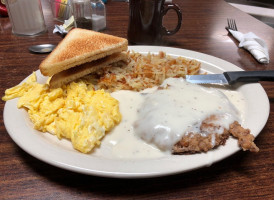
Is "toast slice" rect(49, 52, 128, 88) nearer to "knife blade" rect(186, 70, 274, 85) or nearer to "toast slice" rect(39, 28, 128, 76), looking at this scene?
"toast slice" rect(39, 28, 128, 76)

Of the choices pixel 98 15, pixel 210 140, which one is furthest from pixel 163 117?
pixel 98 15

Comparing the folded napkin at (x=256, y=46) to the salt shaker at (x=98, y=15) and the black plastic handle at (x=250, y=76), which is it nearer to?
the black plastic handle at (x=250, y=76)

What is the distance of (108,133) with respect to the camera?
1.10 m

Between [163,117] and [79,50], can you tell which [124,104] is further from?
[79,50]

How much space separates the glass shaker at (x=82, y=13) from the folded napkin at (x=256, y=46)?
Answer: 1420mm

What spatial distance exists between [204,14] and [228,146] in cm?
236

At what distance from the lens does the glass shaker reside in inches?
82.7

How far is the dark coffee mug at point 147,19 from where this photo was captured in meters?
1.76

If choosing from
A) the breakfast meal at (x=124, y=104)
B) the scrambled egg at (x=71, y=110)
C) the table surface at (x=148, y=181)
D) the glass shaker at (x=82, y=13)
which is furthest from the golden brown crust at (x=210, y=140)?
the glass shaker at (x=82, y=13)

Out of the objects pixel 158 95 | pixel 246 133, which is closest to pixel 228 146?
pixel 246 133

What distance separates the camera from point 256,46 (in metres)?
1.98

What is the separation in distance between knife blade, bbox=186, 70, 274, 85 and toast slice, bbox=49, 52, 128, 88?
21.2 inches

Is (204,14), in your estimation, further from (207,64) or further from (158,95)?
(158,95)

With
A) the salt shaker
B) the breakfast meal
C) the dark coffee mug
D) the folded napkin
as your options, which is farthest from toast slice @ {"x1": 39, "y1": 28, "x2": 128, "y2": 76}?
the folded napkin
